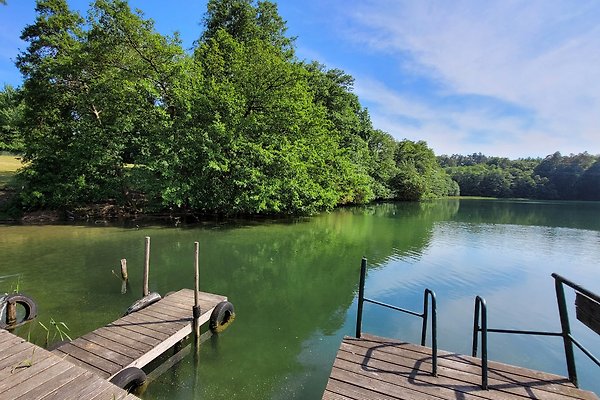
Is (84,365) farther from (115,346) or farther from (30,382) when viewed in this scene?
(30,382)

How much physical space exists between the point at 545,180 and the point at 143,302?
9528 cm

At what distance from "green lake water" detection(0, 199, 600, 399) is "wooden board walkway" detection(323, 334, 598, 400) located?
1.32 metres

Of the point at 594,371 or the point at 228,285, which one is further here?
the point at 228,285

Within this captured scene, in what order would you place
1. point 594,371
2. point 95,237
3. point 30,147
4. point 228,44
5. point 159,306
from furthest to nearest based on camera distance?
1. point 228,44
2. point 30,147
3. point 95,237
4. point 159,306
5. point 594,371

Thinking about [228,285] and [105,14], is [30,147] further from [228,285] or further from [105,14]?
[228,285]

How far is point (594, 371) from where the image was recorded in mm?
6098

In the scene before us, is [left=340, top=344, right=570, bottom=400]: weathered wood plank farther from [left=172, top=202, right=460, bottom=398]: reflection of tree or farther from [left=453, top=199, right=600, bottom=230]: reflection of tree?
[left=453, top=199, right=600, bottom=230]: reflection of tree

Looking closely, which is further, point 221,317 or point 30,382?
point 221,317

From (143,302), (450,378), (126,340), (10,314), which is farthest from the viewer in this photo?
(143,302)

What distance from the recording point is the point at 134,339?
17.5 feet

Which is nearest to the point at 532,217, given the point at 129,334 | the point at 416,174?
the point at 416,174

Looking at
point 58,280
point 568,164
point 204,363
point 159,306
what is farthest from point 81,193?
point 568,164

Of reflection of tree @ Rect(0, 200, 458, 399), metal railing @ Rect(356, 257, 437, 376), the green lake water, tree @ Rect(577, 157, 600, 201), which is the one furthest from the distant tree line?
metal railing @ Rect(356, 257, 437, 376)

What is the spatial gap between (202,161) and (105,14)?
31.8 ft
